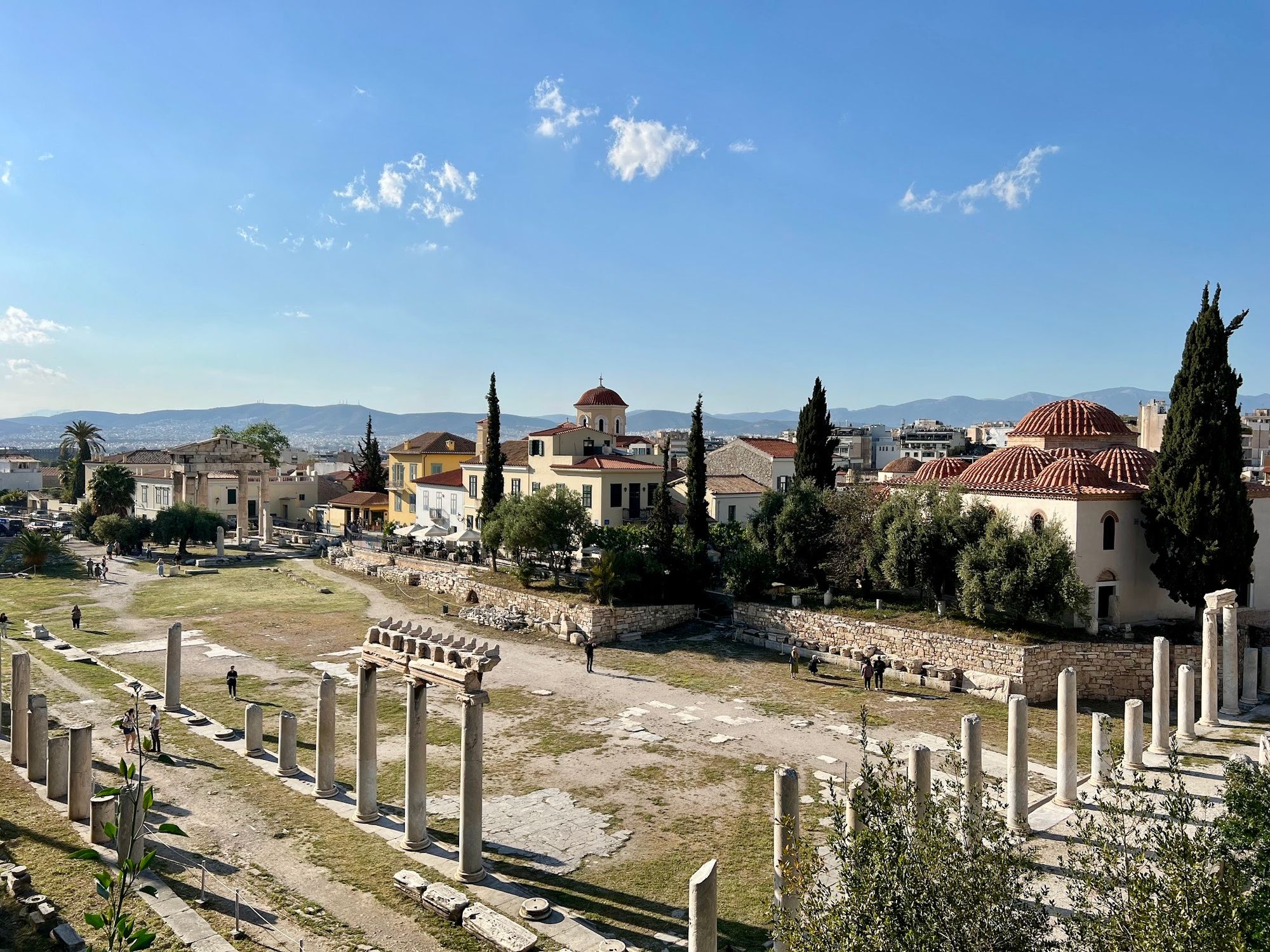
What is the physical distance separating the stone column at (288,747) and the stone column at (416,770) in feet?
15.6

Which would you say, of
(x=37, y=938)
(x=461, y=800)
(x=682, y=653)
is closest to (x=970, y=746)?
(x=461, y=800)

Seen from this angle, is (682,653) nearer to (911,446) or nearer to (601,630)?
(601,630)

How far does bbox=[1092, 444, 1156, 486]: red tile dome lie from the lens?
3191 cm

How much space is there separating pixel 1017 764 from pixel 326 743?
13.5 metres

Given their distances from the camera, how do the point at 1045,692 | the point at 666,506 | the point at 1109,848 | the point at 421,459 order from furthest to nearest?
1. the point at 421,459
2. the point at 666,506
3. the point at 1045,692
4. the point at 1109,848

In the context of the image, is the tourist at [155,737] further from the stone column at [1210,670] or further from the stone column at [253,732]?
the stone column at [1210,670]

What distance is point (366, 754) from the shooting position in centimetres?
1623

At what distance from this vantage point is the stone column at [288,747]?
61.1 ft

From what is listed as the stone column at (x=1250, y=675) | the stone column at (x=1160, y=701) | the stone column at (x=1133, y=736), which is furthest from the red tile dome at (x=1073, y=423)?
the stone column at (x=1133, y=736)

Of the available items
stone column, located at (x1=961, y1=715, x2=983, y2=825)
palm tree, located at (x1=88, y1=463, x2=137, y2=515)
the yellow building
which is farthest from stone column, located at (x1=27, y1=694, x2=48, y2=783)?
palm tree, located at (x1=88, y1=463, x2=137, y2=515)

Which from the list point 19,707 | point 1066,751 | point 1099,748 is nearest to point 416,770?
point 19,707

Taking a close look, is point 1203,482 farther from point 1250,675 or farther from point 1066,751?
point 1066,751

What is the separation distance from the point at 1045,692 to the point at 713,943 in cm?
2002

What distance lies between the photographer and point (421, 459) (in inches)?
2456
